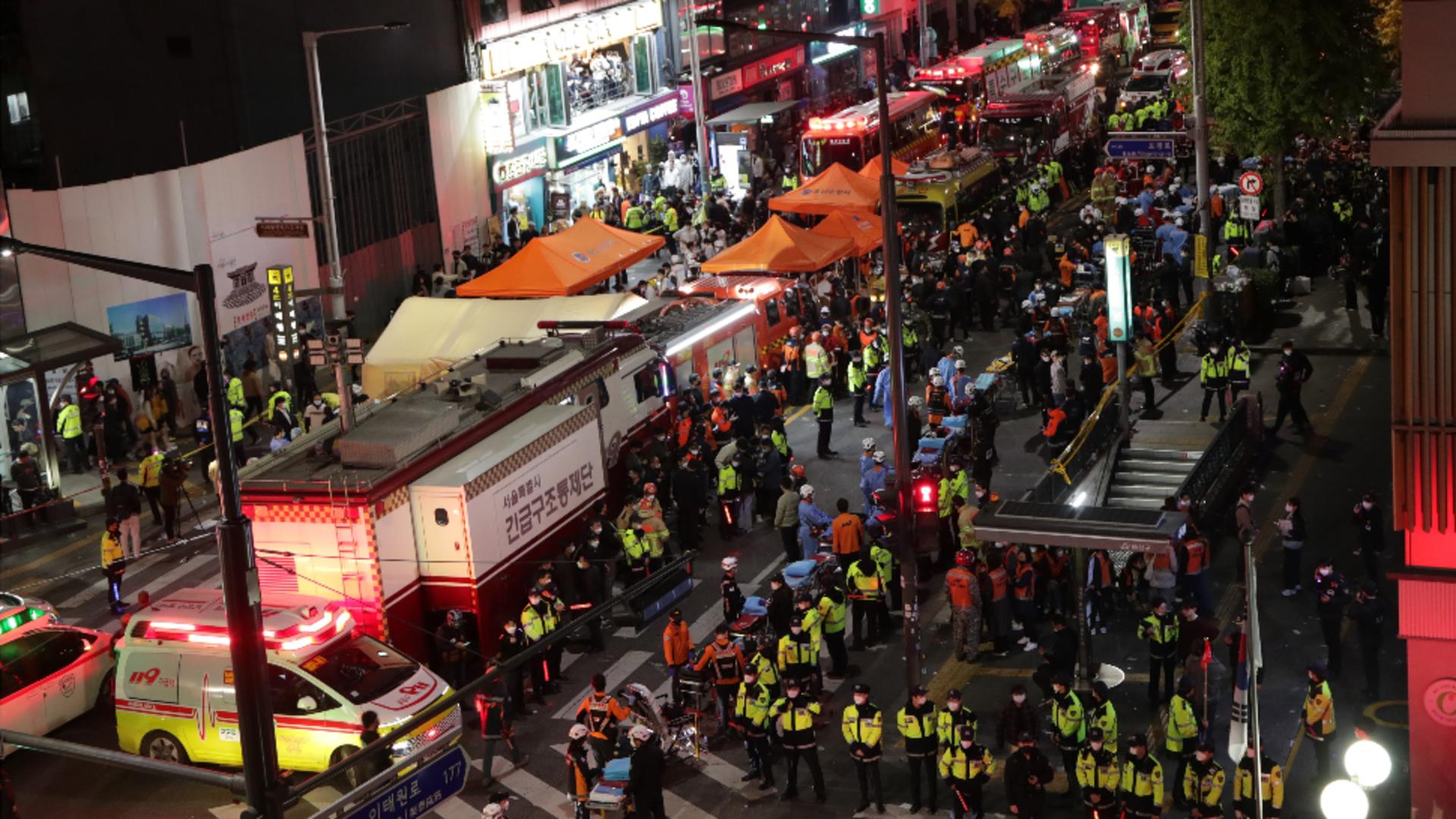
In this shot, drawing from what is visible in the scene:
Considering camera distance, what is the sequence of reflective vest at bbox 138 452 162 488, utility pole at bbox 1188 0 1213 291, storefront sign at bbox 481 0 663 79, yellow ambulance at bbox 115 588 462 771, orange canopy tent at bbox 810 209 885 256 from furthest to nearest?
1. storefront sign at bbox 481 0 663 79
2. orange canopy tent at bbox 810 209 885 256
3. utility pole at bbox 1188 0 1213 291
4. reflective vest at bbox 138 452 162 488
5. yellow ambulance at bbox 115 588 462 771

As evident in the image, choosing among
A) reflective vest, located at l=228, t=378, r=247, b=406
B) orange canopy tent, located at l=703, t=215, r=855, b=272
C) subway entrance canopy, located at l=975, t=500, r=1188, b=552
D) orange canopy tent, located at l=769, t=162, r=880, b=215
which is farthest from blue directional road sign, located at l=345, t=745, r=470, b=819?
orange canopy tent, located at l=769, t=162, r=880, b=215

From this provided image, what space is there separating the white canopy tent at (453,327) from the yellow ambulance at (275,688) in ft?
38.1

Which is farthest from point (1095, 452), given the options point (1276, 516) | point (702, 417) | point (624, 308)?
point (624, 308)

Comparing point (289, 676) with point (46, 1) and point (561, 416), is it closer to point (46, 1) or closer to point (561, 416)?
point (561, 416)

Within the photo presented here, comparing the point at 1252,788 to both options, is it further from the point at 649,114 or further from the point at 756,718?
the point at 649,114

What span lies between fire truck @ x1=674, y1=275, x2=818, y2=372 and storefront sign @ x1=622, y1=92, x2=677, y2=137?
728 inches

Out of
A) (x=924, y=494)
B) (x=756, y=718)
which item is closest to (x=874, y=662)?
(x=924, y=494)

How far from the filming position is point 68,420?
33.9 meters

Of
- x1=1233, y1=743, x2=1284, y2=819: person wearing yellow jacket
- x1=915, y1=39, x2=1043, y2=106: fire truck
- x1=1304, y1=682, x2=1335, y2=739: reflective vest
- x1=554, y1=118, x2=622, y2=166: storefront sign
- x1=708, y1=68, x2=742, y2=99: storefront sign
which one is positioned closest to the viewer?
x1=1233, y1=743, x2=1284, y2=819: person wearing yellow jacket

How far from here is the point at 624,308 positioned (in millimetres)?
34781

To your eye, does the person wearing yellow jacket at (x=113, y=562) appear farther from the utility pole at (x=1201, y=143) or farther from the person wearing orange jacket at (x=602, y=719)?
the utility pole at (x=1201, y=143)

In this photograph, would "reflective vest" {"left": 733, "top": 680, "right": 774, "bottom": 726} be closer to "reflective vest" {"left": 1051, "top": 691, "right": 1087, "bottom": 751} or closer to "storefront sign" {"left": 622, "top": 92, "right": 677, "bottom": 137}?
"reflective vest" {"left": 1051, "top": 691, "right": 1087, "bottom": 751}

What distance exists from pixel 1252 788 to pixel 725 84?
46802 millimetres

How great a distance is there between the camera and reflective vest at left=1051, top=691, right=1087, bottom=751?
66.4ft
